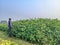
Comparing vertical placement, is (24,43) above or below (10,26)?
below

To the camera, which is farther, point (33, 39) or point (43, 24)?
point (43, 24)

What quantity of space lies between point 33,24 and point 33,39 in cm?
171

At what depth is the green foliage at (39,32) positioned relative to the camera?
14727mm

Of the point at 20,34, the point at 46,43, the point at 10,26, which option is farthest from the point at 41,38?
the point at 10,26

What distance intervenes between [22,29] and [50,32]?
1995 millimetres

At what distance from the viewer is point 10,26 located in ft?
51.6

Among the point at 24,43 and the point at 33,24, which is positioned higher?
the point at 33,24

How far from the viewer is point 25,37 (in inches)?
594

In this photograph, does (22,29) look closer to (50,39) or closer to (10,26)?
(10,26)

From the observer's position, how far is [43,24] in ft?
53.1

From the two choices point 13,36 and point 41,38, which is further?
point 13,36

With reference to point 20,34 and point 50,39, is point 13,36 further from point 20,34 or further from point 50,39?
point 50,39

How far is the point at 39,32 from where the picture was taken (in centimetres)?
1507

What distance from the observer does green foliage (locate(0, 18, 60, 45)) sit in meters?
14.7
